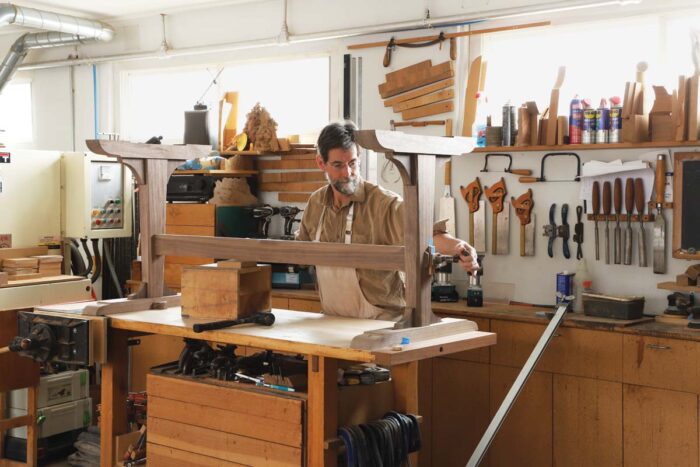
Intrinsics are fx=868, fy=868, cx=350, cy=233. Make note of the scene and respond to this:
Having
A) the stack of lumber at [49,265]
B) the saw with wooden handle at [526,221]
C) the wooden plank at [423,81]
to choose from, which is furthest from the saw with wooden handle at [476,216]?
the stack of lumber at [49,265]

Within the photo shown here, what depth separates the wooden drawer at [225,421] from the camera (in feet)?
9.53

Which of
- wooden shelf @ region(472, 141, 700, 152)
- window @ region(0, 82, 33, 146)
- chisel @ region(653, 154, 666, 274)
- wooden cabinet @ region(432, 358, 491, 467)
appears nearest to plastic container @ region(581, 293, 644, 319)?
chisel @ region(653, 154, 666, 274)

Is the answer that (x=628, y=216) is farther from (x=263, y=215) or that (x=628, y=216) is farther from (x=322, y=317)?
(x=263, y=215)

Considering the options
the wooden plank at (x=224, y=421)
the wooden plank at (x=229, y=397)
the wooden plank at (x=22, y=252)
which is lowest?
the wooden plank at (x=224, y=421)

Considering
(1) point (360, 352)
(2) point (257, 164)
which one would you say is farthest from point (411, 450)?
(2) point (257, 164)

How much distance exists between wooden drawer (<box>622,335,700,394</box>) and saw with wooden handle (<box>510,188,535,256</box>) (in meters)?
0.94

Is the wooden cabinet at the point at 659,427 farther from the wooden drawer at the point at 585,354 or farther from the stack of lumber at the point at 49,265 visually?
the stack of lumber at the point at 49,265

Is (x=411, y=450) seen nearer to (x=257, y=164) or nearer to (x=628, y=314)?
(x=628, y=314)

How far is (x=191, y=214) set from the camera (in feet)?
18.7

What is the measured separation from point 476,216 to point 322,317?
190 centimetres

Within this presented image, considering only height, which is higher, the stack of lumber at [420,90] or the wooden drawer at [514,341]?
the stack of lumber at [420,90]

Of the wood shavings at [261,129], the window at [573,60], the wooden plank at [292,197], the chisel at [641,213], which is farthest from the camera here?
the wooden plank at [292,197]

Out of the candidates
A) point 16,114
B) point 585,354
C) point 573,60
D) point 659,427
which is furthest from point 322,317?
point 16,114

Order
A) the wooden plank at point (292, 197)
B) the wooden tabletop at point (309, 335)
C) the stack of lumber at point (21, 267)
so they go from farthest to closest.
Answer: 1. the wooden plank at point (292, 197)
2. the stack of lumber at point (21, 267)
3. the wooden tabletop at point (309, 335)
